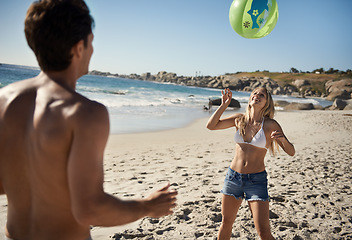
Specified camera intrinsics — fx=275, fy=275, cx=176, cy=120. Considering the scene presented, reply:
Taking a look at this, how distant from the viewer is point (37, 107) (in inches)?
42.5

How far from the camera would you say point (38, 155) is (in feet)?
3.45

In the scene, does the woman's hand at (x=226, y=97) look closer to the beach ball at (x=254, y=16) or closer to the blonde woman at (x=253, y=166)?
the blonde woman at (x=253, y=166)

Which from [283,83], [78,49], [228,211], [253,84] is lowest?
[228,211]

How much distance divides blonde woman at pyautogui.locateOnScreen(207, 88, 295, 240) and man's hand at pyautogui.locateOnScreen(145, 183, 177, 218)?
172 centimetres

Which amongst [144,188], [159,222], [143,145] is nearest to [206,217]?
[159,222]

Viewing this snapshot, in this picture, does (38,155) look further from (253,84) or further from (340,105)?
(253,84)

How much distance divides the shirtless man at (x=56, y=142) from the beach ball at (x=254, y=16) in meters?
3.32

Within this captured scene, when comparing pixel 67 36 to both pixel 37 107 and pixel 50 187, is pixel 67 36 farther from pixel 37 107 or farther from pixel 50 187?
pixel 50 187

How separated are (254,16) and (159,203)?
346 centimetres

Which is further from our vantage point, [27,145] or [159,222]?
[159,222]

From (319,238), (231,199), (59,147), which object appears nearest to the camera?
(59,147)

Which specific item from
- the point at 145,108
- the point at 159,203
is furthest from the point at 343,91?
the point at 159,203

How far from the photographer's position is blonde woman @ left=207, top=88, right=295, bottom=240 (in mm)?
2738

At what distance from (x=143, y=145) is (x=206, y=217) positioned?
4711 millimetres
